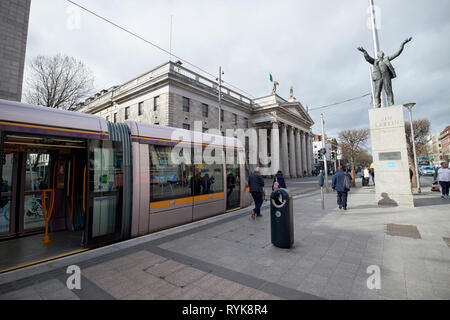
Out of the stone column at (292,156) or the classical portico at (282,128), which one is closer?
the classical portico at (282,128)

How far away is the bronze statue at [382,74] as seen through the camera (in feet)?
33.1

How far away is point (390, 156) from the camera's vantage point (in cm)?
975

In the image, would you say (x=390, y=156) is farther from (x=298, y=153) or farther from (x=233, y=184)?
(x=298, y=153)

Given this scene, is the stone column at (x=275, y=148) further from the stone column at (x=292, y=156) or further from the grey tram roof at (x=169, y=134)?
the grey tram roof at (x=169, y=134)

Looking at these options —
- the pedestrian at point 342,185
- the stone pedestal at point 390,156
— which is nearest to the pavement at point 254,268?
the pedestrian at point 342,185

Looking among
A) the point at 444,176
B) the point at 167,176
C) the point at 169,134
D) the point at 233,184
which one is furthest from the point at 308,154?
the point at 167,176

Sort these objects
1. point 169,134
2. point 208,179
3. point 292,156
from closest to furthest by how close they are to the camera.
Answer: point 169,134
point 208,179
point 292,156

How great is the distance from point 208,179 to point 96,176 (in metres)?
3.66

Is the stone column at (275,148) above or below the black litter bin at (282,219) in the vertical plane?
above

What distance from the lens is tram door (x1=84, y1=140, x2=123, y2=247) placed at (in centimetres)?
473

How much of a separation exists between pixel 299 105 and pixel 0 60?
4732cm

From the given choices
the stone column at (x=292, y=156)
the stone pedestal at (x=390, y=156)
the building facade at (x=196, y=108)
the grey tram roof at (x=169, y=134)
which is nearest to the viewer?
the grey tram roof at (x=169, y=134)

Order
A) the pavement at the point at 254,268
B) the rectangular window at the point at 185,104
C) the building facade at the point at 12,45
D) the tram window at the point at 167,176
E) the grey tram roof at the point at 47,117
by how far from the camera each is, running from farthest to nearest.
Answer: the rectangular window at the point at 185,104
the building facade at the point at 12,45
the tram window at the point at 167,176
the grey tram roof at the point at 47,117
the pavement at the point at 254,268
